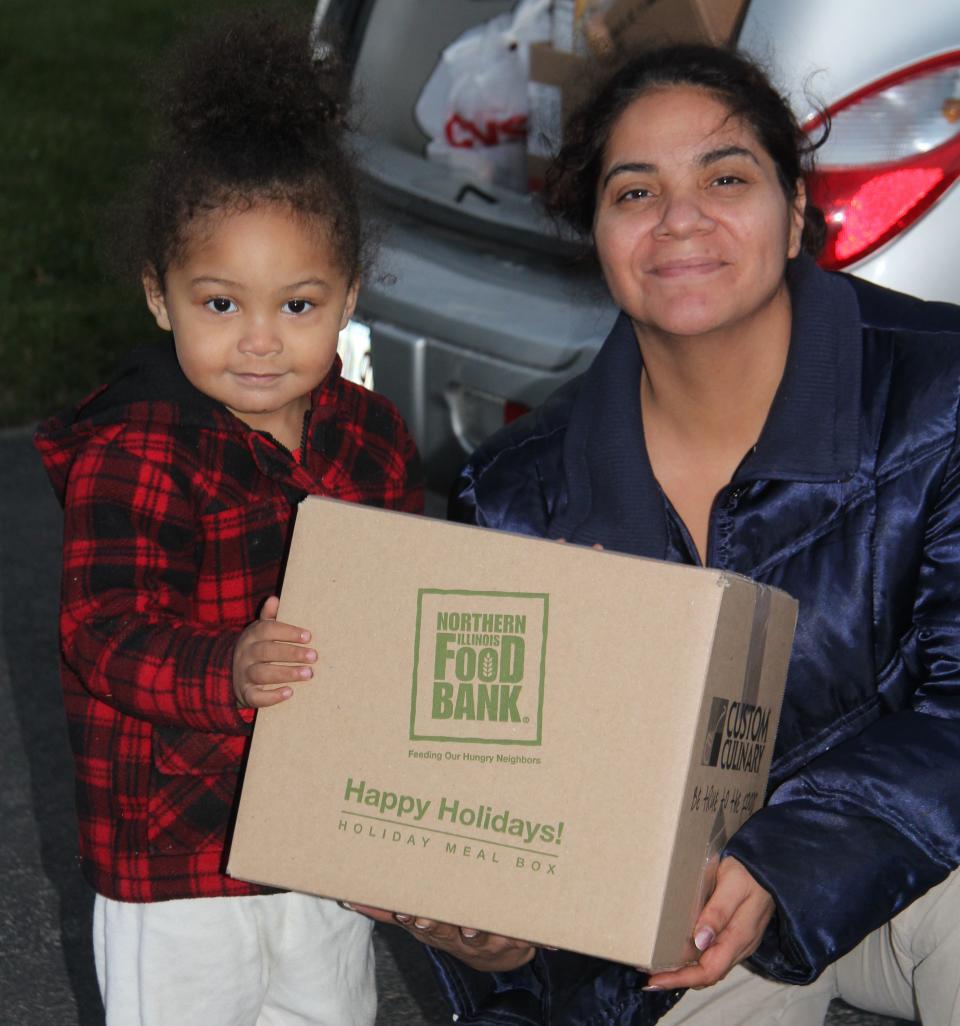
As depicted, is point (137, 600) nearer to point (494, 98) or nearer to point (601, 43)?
point (601, 43)

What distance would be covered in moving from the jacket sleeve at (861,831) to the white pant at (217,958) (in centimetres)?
56

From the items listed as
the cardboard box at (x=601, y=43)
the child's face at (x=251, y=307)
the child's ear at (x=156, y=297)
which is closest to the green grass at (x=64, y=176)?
the child's ear at (x=156, y=297)

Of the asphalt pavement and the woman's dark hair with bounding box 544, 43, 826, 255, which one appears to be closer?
the woman's dark hair with bounding box 544, 43, 826, 255

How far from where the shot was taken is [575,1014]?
1.97m

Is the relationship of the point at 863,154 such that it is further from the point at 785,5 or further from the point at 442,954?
the point at 442,954

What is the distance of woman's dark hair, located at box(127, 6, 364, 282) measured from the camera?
1.96 m

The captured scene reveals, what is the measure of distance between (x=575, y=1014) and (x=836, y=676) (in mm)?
509

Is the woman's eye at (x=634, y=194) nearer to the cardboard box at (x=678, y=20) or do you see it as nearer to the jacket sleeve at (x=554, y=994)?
the cardboard box at (x=678, y=20)

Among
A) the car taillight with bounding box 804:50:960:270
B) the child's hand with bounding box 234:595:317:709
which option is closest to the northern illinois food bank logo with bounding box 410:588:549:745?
the child's hand with bounding box 234:595:317:709

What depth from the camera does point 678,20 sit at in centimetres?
279

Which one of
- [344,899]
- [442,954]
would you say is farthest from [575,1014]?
[344,899]

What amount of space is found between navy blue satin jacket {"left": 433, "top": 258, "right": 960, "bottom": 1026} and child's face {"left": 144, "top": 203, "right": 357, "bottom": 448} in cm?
35

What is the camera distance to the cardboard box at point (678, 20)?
2.62 m

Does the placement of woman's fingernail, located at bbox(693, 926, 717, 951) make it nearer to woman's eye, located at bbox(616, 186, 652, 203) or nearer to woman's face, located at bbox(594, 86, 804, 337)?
woman's face, located at bbox(594, 86, 804, 337)
